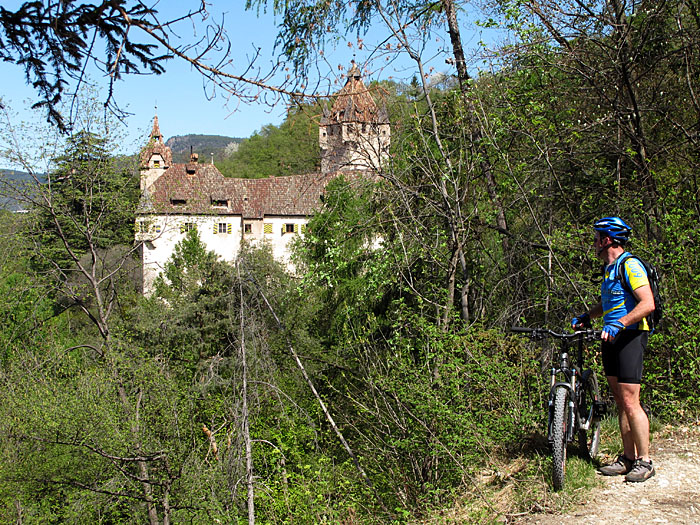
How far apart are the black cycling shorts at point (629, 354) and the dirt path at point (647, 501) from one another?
79 centimetres

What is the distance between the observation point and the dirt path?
12.6 feet

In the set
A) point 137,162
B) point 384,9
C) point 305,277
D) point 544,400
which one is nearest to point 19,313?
point 137,162

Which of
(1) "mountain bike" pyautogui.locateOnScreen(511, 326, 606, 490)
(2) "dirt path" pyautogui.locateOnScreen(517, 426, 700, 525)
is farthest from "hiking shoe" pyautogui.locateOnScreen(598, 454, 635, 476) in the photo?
(1) "mountain bike" pyautogui.locateOnScreen(511, 326, 606, 490)

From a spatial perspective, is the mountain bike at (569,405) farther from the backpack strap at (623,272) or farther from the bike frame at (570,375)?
the backpack strap at (623,272)

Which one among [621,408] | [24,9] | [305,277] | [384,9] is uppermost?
[384,9]

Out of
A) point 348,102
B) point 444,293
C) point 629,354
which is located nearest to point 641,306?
point 629,354

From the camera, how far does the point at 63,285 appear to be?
1419cm

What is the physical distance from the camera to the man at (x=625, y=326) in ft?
12.4

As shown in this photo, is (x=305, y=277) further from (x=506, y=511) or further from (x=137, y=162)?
(x=137, y=162)

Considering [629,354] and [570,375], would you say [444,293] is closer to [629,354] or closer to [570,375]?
[570,375]

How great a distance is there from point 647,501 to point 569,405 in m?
0.75

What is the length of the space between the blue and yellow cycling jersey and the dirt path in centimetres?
114

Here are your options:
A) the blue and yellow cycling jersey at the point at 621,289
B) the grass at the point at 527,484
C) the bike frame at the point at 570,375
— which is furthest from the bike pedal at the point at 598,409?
the blue and yellow cycling jersey at the point at 621,289

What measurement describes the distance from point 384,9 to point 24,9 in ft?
22.3
